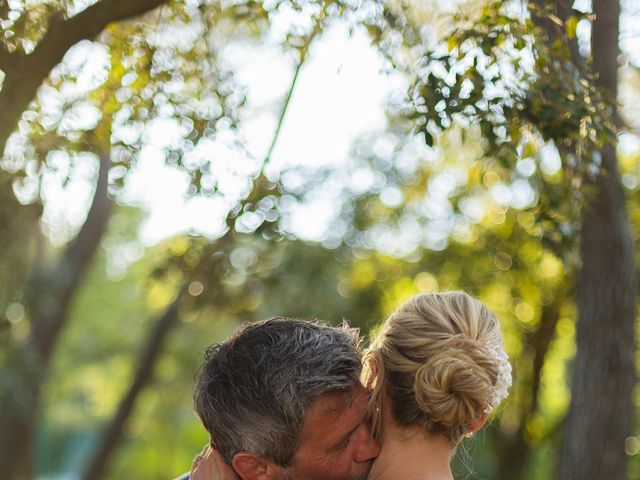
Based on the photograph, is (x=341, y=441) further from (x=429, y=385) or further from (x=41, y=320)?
(x=41, y=320)

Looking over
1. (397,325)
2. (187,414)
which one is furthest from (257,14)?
(187,414)

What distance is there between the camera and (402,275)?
15234 mm

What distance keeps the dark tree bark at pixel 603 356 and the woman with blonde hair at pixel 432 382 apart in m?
3.50

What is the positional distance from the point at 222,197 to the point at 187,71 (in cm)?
78

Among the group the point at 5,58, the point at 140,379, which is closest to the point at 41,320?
the point at 140,379

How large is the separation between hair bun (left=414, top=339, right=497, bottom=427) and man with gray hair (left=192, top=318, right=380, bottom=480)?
0.76ft

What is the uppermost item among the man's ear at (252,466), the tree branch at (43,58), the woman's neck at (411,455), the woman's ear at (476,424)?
the tree branch at (43,58)

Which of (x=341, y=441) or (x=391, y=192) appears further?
→ (x=391, y=192)

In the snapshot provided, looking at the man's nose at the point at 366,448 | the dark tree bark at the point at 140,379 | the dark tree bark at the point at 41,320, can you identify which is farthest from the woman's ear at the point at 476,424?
the dark tree bark at the point at 140,379

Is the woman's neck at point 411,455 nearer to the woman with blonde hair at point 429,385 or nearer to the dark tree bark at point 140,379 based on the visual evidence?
the woman with blonde hair at point 429,385

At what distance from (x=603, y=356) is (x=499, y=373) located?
12.1 ft

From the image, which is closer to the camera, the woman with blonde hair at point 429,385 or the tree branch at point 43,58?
the woman with blonde hair at point 429,385

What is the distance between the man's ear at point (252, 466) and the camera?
3295mm

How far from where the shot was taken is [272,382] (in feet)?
10.7
